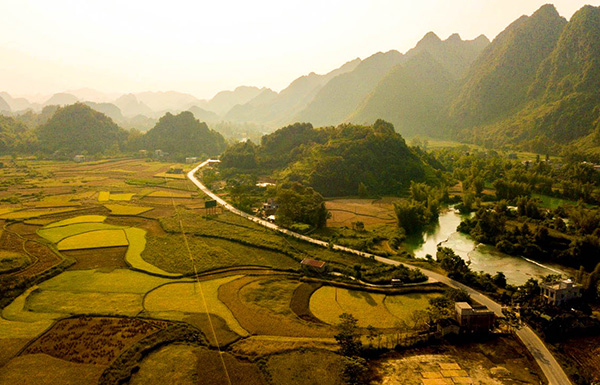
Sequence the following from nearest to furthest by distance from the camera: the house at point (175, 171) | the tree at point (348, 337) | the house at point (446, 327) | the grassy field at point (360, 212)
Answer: the tree at point (348, 337) < the house at point (446, 327) < the grassy field at point (360, 212) < the house at point (175, 171)

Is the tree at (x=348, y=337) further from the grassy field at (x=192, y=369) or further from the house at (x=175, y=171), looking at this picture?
the house at (x=175, y=171)

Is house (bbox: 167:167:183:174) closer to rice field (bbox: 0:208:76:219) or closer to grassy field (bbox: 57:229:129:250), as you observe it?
rice field (bbox: 0:208:76:219)

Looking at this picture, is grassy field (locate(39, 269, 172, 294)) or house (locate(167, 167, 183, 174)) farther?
house (locate(167, 167, 183, 174))

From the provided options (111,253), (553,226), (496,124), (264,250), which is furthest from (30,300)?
(496,124)

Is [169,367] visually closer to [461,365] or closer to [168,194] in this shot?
[461,365]

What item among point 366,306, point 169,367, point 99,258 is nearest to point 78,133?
point 99,258

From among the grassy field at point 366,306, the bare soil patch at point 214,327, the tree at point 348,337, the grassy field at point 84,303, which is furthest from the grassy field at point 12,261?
the tree at point 348,337

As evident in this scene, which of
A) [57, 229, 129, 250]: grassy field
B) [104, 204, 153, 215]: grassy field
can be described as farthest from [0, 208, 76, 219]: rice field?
[57, 229, 129, 250]: grassy field
